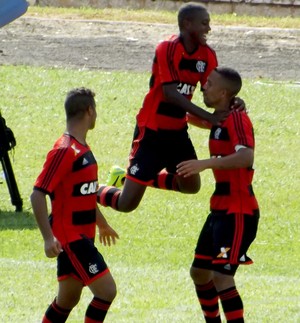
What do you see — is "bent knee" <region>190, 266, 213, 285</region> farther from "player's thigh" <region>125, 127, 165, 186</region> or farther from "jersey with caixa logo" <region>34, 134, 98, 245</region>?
"player's thigh" <region>125, 127, 165, 186</region>

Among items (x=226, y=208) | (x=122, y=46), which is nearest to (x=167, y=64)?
(x=226, y=208)

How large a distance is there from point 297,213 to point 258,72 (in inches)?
281

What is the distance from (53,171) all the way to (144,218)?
608cm

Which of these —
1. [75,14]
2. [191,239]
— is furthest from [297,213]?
[75,14]

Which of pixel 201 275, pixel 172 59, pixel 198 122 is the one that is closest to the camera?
pixel 201 275

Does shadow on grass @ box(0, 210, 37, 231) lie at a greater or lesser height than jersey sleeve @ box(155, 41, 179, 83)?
lesser

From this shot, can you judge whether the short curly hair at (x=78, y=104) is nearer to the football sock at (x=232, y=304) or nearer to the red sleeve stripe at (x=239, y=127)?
the red sleeve stripe at (x=239, y=127)

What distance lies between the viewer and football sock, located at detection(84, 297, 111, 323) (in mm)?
7273

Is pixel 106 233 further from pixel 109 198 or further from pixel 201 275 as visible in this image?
pixel 109 198

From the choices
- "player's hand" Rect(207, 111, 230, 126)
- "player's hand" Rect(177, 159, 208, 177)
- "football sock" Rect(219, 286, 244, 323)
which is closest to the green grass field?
"football sock" Rect(219, 286, 244, 323)

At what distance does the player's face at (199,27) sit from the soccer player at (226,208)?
140 cm

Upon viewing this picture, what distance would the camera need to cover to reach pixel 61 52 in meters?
21.4

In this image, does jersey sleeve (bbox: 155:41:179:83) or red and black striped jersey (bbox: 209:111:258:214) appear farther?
jersey sleeve (bbox: 155:41:179:83)

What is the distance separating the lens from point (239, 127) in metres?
7.71
